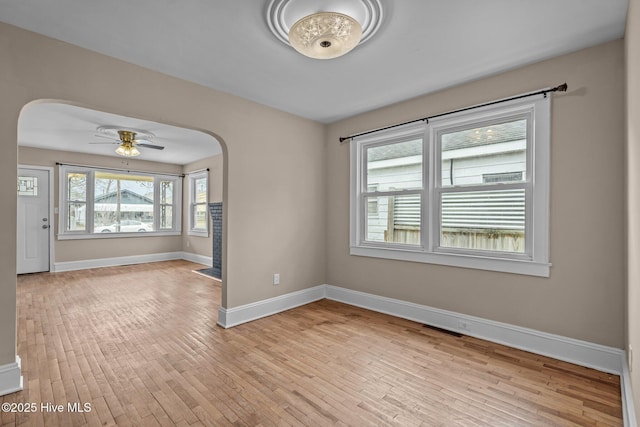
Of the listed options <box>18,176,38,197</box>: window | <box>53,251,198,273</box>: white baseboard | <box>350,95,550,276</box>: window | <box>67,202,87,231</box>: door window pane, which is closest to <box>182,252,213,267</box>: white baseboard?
<box>53,251,198,273</box>: white baseboard

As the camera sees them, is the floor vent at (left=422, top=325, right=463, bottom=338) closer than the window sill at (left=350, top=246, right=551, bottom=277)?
No

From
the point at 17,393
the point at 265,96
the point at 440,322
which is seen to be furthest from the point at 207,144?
the point at 440,322

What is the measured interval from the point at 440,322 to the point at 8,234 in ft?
12.5

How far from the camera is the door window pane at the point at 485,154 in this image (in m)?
2.82

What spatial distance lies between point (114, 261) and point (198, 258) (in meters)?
1.81

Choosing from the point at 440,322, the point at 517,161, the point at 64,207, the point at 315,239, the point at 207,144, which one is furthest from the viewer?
the point at 64,207

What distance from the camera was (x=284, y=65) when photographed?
271 centimetres

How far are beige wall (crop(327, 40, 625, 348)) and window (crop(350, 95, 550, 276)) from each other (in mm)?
110

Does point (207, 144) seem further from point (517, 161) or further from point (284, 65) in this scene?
point (517, 161)

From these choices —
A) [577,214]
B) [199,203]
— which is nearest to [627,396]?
[577,214]

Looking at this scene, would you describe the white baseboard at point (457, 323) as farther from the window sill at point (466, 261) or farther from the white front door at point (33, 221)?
the white front door at point (33, 221)

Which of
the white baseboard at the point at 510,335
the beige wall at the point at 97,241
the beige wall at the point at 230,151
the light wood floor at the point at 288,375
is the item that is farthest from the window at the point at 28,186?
the white baseboard at the point at 510,335

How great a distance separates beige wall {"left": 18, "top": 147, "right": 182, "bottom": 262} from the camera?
6090 millimetres

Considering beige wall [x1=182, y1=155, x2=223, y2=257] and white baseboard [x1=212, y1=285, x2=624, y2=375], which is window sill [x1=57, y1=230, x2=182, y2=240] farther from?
white baseboard [x1=212, y1=285, x2=624, y2=375]
